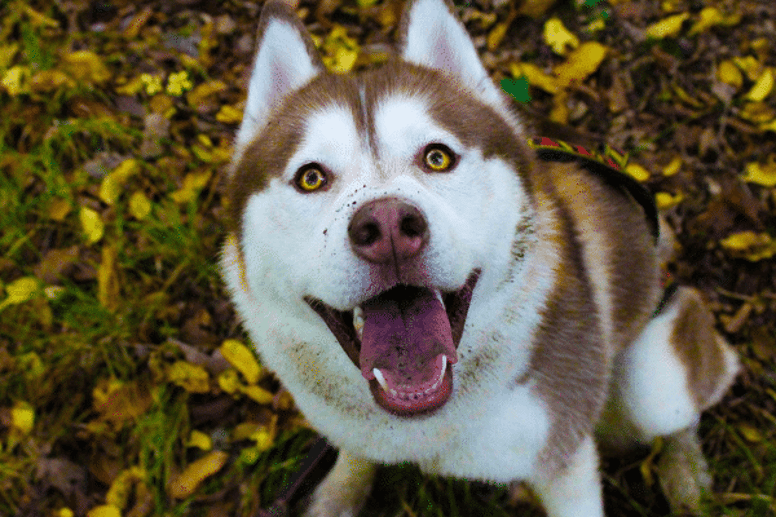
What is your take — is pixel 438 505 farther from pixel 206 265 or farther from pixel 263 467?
pixel 206 265

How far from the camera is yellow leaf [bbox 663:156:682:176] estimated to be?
2.97 meters

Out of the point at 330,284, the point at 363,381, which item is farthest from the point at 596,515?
the point at 330,284

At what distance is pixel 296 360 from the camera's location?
5.54ft

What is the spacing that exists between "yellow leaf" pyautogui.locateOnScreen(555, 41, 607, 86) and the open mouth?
2.26 meters

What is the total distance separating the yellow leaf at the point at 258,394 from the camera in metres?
2.60

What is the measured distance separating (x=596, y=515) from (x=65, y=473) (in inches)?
94.4

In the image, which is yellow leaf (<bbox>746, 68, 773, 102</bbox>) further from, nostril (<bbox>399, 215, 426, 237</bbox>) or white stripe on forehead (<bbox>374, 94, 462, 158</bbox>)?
nostril (<bbox>399, 215, 426, 237</bbox>)

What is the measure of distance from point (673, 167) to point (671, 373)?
141cm

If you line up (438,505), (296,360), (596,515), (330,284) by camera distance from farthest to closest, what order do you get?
(438,505), (596,515), (296,360), (330,284)

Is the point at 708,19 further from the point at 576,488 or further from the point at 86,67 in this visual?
the point at 86,67

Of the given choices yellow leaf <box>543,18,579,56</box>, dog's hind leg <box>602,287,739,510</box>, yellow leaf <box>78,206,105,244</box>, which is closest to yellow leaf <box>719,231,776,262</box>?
dog's hind leg <box>602,287,739,510</box>

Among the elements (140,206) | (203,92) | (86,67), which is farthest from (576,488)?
(86,67)

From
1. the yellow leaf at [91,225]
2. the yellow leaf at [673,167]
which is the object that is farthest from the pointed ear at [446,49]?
the yellow leaf at [91,225]

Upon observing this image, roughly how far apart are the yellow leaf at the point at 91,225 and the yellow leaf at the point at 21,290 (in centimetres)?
34
